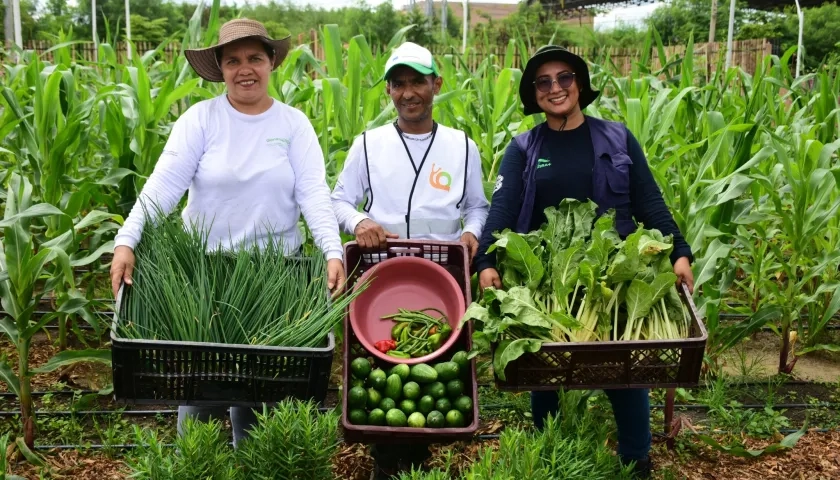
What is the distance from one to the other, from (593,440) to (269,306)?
37.5 inches

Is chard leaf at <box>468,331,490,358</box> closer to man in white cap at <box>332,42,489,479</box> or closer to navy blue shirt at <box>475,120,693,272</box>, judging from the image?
navy blue shirt at <box>475,120,693,272</box>

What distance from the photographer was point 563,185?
8.54ft

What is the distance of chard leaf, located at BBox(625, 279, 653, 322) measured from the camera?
7.29 ft

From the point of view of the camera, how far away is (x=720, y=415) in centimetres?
345

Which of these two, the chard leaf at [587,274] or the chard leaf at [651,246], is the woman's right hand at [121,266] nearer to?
the chard leaf at [587,274]

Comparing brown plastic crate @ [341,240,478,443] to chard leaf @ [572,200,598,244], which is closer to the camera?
brown plastic crate @ [341,240,478,443]

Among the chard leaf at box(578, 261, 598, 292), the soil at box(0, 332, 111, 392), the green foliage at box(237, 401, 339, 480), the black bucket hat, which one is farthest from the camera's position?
the soil at box(0, 332, 111, 392)

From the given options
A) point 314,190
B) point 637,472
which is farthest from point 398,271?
point 637,472

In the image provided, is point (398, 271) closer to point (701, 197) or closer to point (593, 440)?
point (593, 440)

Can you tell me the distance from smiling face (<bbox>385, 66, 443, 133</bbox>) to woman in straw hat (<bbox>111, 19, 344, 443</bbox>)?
376mm

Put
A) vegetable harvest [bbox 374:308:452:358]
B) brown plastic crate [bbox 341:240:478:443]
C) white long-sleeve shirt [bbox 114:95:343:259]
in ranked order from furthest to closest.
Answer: white long-sleeve shirt [bbox 114:95:343:259], vegetable harvest [bbox 374:308:452:358], brown plastic crate [bbox 341:240:478:443]

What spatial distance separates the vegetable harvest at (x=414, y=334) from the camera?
2.37m

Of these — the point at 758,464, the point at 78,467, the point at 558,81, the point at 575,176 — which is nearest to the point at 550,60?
the point at 558,81

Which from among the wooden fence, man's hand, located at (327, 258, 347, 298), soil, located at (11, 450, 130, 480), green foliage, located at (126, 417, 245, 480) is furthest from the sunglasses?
the wooden fence
